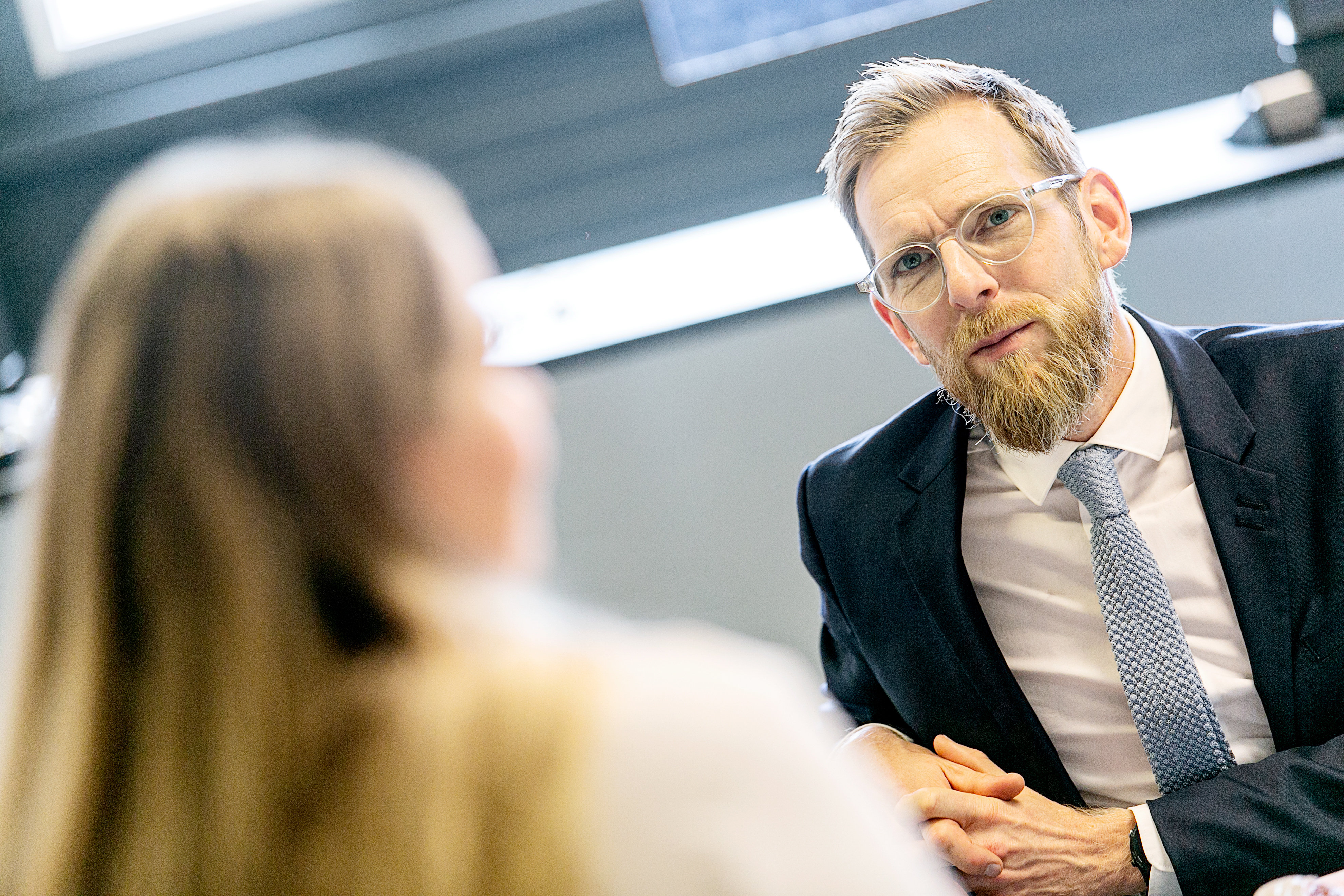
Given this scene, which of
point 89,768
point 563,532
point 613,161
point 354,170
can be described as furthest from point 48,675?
point 613,161

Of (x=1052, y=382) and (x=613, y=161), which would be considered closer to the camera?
(x=1052, y=382)

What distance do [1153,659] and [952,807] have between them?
288mm

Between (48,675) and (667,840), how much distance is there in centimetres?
35

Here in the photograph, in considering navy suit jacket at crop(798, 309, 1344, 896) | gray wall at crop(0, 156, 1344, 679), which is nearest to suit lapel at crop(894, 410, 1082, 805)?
navy suit jacket at crop(798, 309, 1344, 896)

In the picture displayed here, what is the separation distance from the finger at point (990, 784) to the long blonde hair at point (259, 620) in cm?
88

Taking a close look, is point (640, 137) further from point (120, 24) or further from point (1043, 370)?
point (1043, 370)

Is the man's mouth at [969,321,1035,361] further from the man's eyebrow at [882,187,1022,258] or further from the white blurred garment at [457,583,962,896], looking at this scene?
the white blurred garment at [457,583,962,896]

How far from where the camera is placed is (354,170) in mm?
640

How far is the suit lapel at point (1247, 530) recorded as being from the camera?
1263mm

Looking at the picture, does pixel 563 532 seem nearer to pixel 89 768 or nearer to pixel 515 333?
pixel 515 333

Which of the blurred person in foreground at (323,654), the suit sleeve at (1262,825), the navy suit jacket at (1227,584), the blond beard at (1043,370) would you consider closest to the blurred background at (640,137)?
the navy suit jacket at (1227,584)

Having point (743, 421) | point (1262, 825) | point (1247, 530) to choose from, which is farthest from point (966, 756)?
point (743, 421)

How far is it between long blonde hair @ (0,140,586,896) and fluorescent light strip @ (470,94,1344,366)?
1.19 meters

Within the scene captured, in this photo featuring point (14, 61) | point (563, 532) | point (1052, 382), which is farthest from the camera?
point (14, 61)
